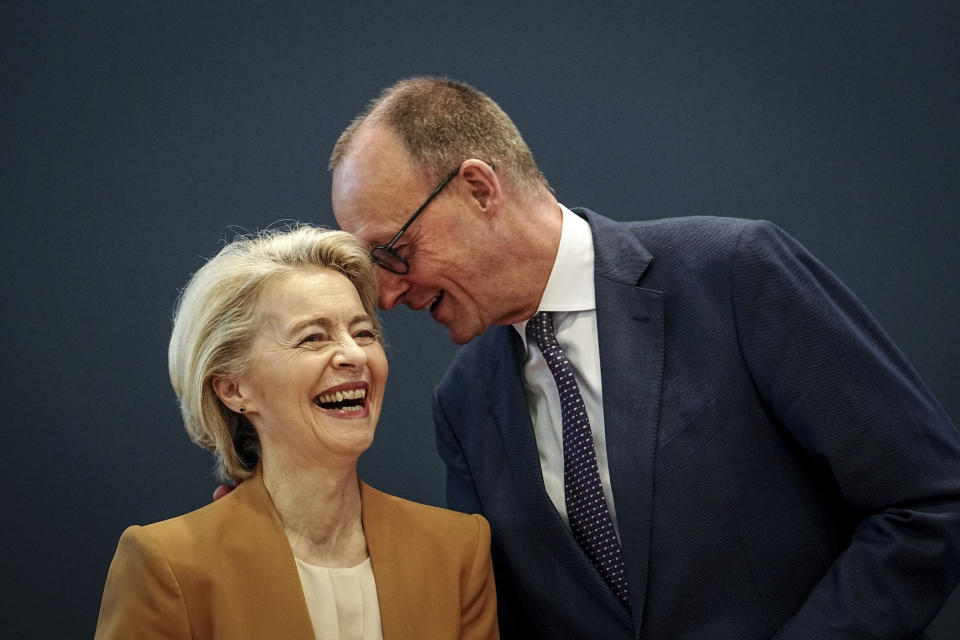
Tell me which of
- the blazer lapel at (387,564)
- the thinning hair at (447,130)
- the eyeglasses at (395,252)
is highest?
the thinning hair at (447,130)

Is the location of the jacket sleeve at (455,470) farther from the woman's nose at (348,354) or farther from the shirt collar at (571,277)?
the woman's nose at (348,354)

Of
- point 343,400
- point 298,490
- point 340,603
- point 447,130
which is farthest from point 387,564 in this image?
point 447,130

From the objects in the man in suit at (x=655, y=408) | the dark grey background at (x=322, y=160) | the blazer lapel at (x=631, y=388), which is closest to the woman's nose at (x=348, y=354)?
the man in suit at (x=655, y=408)

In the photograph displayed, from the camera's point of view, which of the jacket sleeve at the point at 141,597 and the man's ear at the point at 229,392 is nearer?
the jacket sleeve at the point at 141,597

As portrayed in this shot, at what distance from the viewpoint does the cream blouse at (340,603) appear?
197 centimetres

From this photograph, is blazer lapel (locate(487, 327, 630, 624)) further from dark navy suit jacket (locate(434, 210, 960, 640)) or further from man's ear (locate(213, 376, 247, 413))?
man's ear (locate(213, 376, 247, 413))

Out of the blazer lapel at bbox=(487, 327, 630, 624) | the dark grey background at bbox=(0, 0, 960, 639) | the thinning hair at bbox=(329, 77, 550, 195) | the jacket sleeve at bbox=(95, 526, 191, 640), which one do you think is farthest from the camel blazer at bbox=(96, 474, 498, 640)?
the dark grey background at bbox=(0, 0, 960, 639)

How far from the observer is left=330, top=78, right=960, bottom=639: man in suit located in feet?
6.49

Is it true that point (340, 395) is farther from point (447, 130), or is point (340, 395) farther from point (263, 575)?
point (447, 130)

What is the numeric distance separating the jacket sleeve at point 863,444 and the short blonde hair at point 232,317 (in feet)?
2.77

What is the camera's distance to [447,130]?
7.49 feet

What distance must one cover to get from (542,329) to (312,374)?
550 millimetres

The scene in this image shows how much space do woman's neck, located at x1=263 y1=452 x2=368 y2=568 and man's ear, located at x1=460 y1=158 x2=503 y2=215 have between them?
2.17ft

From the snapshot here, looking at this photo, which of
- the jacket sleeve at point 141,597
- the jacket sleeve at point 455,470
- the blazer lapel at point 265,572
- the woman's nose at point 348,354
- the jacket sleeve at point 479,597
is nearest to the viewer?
the jacket sleeve at point 141,597
